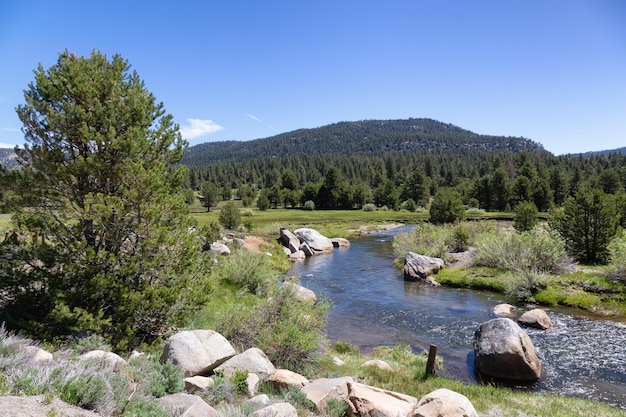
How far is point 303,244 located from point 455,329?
2794 cm

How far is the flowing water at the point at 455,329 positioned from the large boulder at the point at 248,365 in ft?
17.9

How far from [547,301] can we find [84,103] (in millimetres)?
25650

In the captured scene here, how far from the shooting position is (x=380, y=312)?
22.8 m

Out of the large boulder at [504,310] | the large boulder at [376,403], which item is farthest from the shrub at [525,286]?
the large boulder at [376,403]

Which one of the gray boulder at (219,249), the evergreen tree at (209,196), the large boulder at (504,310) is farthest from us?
the evergreen tree at (209,196)

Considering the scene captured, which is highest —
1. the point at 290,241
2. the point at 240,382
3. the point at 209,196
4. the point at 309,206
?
the point at 209,196

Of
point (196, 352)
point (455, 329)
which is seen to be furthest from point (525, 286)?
point (196, 352)

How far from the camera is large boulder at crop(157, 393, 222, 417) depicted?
22.4ft

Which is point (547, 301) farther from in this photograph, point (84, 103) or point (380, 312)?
point (84, 103)

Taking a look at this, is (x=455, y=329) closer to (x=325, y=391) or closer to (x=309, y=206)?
(x=325, y=391)

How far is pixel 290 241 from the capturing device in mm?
46562

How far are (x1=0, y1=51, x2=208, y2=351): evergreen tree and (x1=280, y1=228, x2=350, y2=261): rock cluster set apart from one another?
31.7 metres

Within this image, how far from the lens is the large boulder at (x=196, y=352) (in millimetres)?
9623

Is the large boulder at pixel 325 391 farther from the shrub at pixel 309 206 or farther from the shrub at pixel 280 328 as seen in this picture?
the shrub at pixel 309 206
